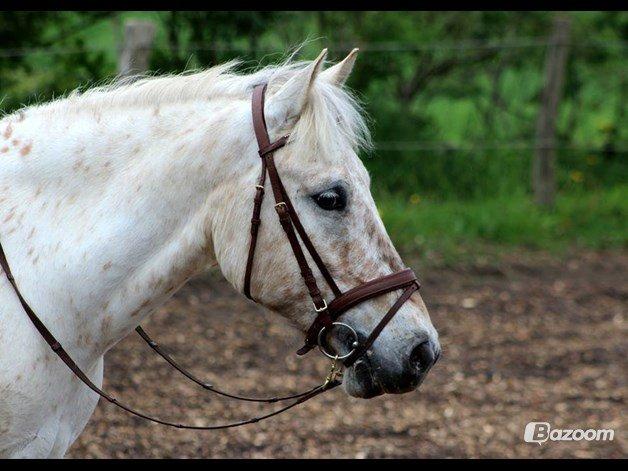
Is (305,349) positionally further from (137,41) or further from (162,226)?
(137,41)

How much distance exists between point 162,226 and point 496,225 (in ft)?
17.5

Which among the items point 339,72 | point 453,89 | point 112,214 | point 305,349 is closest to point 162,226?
point 112,214

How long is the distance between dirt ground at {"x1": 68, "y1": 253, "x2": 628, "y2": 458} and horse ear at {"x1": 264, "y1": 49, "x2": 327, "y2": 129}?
7.35ft

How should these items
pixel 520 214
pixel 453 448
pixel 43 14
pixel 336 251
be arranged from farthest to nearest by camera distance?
pixel 520 214 < pixel 43 14 < pixel 453 448 < pixel 336 251

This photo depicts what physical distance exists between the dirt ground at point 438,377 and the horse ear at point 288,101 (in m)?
2.24

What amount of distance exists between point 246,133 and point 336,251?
0.42m

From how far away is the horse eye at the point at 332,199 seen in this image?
230cm

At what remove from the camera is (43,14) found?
6527 millimetres

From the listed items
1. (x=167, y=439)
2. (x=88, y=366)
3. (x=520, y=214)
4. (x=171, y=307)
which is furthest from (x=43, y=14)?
(x=88, y=366)

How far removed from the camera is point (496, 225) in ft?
24.1

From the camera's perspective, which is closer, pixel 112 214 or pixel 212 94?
pixel 112 214

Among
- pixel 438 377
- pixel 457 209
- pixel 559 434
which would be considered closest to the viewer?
pixel 559 434

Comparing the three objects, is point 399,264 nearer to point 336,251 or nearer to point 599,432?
point 336,251

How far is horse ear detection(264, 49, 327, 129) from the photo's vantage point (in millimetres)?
2324
